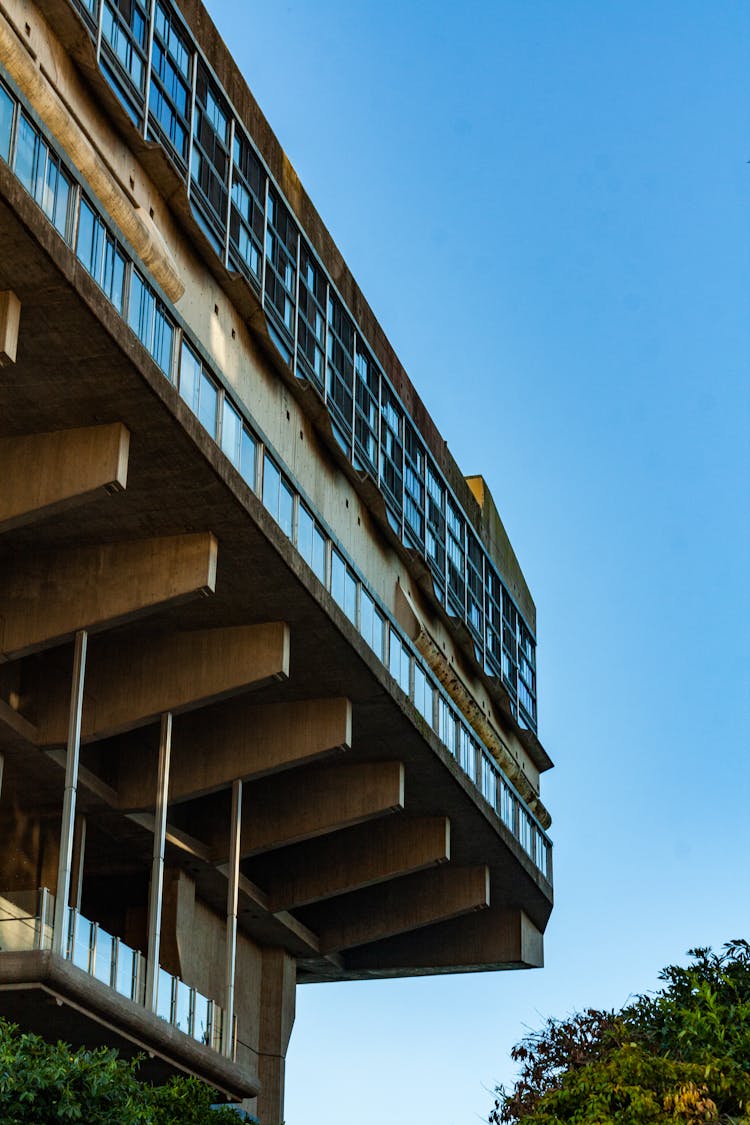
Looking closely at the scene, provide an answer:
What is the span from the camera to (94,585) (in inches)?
1120

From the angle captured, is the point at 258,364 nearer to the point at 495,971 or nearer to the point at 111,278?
the point at 111,278

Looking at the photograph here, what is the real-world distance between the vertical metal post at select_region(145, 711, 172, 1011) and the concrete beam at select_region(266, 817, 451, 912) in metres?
9.94

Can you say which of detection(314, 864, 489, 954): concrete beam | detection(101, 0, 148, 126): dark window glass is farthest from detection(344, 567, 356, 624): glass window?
detection(314, 864, 489, 954): concrete beam

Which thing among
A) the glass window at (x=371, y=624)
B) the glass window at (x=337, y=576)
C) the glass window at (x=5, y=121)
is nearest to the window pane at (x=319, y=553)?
the glass window at (x=337, y=576)

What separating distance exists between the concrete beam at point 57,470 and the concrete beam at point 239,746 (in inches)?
372

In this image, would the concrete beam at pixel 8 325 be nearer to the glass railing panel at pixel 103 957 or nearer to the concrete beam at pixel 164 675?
the concrete beam at pixel 164 675

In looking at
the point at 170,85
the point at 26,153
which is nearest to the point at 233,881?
the point at 170,85

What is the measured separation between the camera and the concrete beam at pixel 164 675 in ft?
101

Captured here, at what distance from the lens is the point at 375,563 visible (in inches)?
1610

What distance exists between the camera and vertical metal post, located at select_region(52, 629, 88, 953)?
25953mm

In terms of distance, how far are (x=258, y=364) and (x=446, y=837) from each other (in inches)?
465

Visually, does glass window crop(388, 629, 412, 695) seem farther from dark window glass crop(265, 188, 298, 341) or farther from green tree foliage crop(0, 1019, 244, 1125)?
green tree foliage crop(0, 1019, 244, 1125)

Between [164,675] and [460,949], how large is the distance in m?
18.8

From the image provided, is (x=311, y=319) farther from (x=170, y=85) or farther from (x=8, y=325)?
(x=8, y=325)
